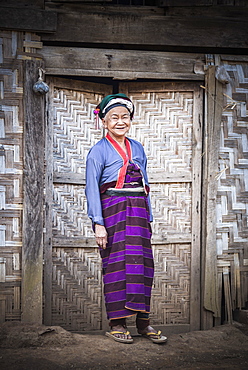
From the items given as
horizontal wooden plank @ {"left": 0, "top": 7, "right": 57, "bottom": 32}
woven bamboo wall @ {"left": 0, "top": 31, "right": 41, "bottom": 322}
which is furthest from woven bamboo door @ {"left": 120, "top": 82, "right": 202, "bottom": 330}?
woven bamboo wall @ {"left": 0, "top": 31, "right": 41, "bottom": 322}

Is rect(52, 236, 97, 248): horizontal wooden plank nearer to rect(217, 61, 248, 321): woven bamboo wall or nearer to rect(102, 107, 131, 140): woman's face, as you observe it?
rect(217, 61, 248, 321): woven bamboo wall

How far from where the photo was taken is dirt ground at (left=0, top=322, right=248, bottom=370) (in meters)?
4.21

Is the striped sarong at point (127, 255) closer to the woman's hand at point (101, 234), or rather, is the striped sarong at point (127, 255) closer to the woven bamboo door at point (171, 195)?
the woman's hand at point (101, 234)

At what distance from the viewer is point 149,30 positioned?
5.88 metres

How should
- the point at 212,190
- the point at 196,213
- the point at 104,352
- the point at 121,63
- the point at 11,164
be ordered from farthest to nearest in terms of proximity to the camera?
the point at 196,213, the point at 212,190, the point at 121,63, the point at 11,164, the point at 104,352

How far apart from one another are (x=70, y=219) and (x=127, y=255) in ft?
5.44

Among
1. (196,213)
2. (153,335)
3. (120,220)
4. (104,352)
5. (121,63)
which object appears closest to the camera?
(104,352)

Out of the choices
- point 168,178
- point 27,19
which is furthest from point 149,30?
point 168,178

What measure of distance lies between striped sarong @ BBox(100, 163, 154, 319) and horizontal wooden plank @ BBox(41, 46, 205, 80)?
159cm

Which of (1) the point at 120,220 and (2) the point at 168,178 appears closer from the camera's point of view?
(1) the point at 120,220

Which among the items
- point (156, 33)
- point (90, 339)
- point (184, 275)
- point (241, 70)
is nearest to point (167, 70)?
point (156, 33)

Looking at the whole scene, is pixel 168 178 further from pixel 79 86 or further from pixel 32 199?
pixel 32 199

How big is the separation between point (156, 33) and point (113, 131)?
1781mm

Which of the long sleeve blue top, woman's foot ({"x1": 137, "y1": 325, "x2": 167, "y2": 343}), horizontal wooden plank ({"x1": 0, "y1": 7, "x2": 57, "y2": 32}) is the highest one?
horizontal wooden plank ({"x1": 0, "y1": 7, "x2": 57, "y2": 32})
